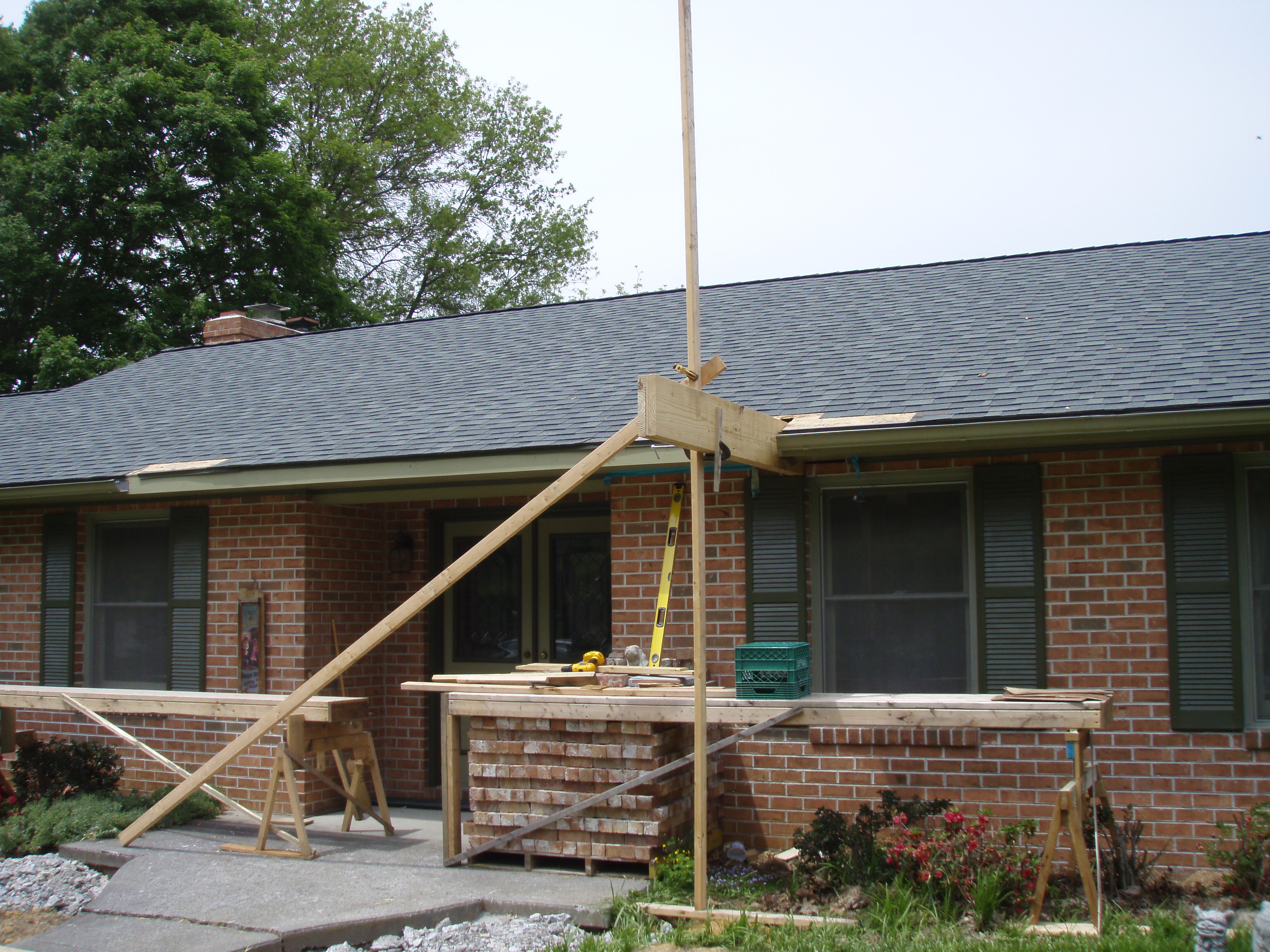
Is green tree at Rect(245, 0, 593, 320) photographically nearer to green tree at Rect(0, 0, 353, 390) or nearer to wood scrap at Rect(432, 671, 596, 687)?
green tree at Rect(0, 0, 353, 390)

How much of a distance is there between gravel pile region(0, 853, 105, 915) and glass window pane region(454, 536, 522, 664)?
10.6 feet

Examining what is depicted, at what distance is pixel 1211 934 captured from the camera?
4.52m

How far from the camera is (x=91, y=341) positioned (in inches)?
880

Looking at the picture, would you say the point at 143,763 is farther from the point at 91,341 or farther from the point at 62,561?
the point at 91,341

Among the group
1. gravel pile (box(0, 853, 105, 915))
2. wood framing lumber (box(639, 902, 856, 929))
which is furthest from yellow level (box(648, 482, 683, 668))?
gravel pile (box(0, 853, 105, 915))

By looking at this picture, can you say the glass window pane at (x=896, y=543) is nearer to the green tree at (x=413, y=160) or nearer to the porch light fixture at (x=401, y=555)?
the porch light fixture at (x=401, y=555)

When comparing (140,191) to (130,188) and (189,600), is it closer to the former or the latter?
(130,188)

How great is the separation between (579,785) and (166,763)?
10.0 feet

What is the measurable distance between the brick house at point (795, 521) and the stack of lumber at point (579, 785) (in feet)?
2.48

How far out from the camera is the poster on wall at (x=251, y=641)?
8.55m

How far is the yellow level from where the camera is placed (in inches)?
276

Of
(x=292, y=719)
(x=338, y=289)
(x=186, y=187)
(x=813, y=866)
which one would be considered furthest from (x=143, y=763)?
(x=338, y=289)

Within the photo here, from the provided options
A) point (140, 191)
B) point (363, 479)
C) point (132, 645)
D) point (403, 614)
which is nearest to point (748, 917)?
point (403, 614)

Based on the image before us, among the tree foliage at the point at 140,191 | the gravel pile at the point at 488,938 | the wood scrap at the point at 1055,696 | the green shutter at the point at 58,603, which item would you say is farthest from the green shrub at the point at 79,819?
the tree foliage at the point at 140,191
